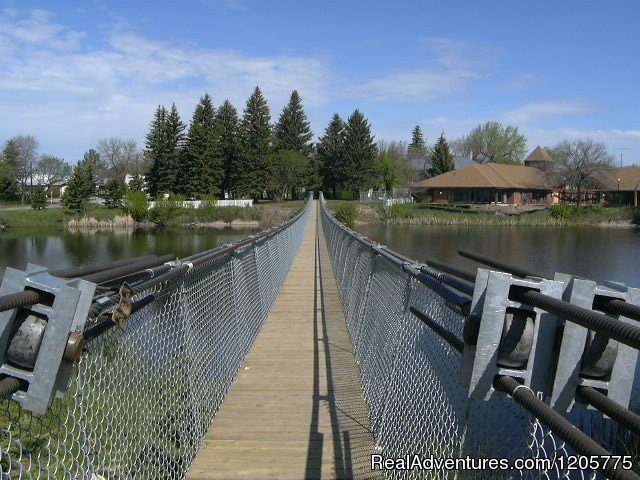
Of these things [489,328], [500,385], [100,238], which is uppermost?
[489,328]

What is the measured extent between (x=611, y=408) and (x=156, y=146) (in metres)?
70.1

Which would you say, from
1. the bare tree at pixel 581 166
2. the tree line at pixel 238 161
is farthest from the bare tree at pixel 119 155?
the bare tree at pixel 581 166

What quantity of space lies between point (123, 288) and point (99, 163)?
98295mm

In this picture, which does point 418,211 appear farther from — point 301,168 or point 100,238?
point 100,238

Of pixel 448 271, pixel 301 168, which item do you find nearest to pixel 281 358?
pixel 448 271

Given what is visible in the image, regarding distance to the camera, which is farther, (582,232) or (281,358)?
(582,232)

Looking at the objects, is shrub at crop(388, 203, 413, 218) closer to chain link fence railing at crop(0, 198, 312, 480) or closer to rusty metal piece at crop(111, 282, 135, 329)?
chain link fence railing at crop(0, 198, 312, 480)

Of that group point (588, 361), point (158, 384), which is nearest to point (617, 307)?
point (588, 361)

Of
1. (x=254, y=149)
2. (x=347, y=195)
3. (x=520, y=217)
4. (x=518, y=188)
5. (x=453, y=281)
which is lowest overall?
(x=520, y=217)

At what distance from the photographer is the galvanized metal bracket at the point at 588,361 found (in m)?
1.84

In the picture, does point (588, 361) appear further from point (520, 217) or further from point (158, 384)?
point (520, 217)

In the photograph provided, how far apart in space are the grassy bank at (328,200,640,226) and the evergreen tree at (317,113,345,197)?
552 inches

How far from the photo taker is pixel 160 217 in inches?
2411

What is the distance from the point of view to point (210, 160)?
66125 mm
